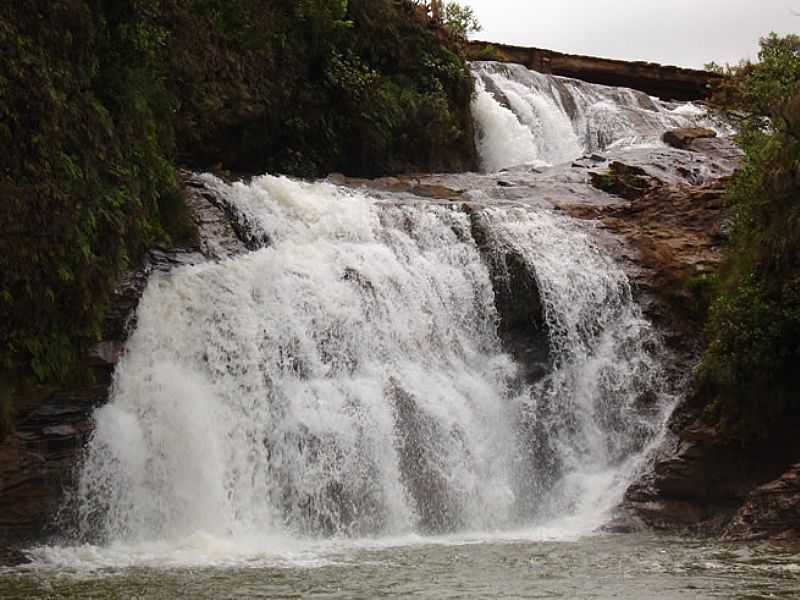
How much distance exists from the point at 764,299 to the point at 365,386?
5927 mm

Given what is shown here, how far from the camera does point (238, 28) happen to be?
22766 mm

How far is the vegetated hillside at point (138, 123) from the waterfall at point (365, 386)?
1157 mm

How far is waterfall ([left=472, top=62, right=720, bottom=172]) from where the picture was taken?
97.3 feet

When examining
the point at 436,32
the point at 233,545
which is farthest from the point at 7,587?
the point at 436,32

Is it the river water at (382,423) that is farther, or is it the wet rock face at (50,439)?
the wet rock face at (50,439)

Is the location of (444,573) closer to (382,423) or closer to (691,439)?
(382,423)

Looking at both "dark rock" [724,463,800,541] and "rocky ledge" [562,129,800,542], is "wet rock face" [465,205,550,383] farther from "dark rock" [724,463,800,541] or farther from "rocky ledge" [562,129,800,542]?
"dark rock" [724,463,800,541]

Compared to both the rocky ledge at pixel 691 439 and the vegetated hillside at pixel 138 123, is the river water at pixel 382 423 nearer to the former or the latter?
the rocky ledge at pixel 691 439

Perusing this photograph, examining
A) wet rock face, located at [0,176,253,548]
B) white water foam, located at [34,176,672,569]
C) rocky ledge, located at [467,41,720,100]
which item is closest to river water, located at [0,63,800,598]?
white water foam, located at [34,176,672,569]

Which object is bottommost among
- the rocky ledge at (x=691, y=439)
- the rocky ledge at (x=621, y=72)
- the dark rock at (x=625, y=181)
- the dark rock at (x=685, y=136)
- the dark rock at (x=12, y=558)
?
the dark rock at (x=12, y=558)

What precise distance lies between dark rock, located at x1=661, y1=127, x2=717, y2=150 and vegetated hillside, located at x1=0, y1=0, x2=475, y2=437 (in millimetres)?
6851

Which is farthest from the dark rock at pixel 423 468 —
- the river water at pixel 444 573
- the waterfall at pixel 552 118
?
the waterfall at pixel 552 118

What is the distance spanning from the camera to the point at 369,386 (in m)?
16.5

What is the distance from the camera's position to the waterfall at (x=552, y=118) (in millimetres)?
29656
